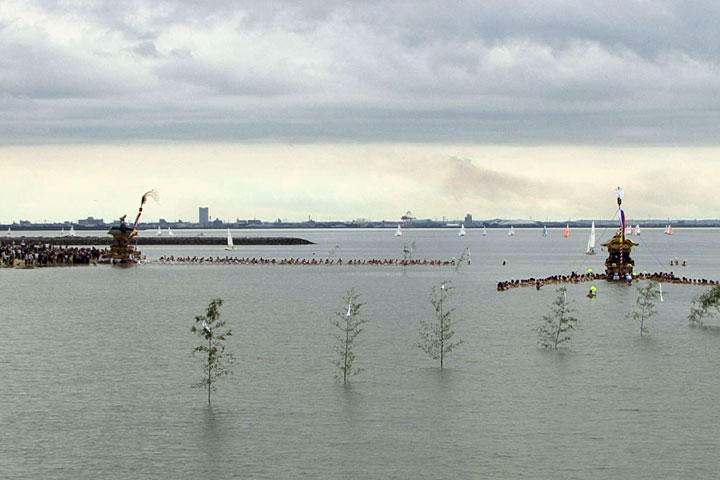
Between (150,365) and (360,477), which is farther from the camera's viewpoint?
(150,365)

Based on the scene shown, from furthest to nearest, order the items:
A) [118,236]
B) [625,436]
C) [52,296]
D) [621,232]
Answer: [118,236] → [621,232] → [52,296] → [625,436]

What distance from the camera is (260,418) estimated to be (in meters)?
40.2

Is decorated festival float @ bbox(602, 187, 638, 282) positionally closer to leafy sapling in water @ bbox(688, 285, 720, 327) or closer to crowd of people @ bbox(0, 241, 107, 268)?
leafy sapling in water @ bbox(688, 285, 720, 327)

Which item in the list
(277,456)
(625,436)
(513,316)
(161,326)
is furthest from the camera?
(513,316)

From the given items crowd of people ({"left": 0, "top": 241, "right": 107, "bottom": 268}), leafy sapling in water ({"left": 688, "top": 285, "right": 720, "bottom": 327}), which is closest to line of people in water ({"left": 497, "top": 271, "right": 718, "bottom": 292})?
leafy sapling in water ({"left": 688, "top": 285, "right": 720, "bottom": 327})

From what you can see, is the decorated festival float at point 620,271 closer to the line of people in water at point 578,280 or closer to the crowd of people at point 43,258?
the line of people in water at point 578,280

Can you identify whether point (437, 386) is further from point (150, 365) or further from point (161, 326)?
point (161, 326)

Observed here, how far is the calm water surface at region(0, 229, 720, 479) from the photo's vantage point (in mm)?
34375

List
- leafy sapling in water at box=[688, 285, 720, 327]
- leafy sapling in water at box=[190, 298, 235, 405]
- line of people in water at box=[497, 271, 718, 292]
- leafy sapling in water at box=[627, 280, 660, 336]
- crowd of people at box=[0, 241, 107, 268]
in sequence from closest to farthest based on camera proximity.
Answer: leafy sapling in water at box=[190, 298, 235, 405] < leafy sapling in water at box=[627, 280, 660, 336] < leafy sapling in water at box=[688, 285, 720, 327] < line of people in water at box=[497, 271, 718, 292] < crowd of people at box=[0, 241, 107, 268]

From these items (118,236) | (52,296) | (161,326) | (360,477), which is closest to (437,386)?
(360,477)

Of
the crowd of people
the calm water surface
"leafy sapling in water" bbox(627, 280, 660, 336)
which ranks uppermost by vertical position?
the crowd of people

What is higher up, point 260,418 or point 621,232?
point 621,232

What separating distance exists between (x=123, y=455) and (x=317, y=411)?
9.01 m

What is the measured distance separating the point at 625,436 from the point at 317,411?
12423 millimetres
